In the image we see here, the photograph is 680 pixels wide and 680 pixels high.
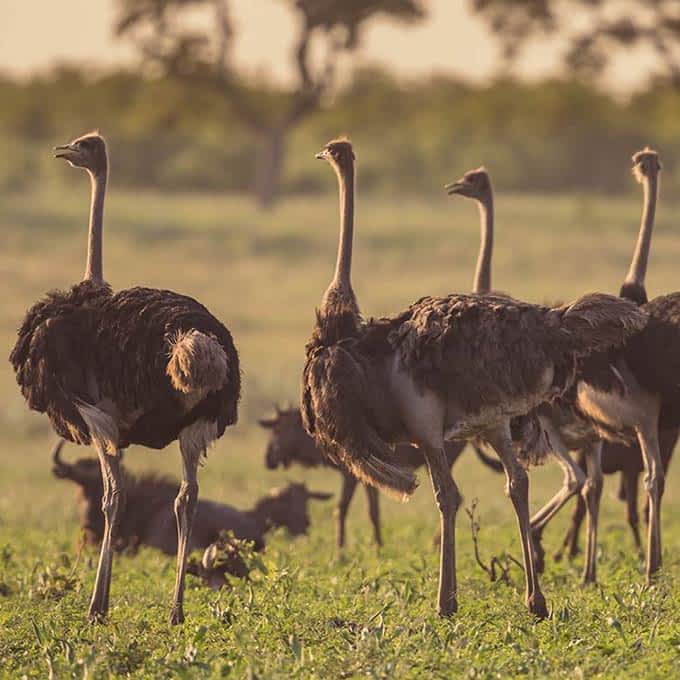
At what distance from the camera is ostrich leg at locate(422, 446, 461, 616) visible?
8258 millimetres

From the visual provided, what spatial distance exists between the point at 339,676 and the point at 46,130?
55509 mm

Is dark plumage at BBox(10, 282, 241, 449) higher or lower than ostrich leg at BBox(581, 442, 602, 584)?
higher

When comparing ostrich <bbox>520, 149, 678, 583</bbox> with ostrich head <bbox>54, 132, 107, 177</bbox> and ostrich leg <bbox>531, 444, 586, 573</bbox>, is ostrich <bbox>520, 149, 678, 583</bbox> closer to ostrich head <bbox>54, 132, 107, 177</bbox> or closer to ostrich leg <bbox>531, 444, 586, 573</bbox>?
ostrich leg <bbox>531, 444, 586, 573</bbox>

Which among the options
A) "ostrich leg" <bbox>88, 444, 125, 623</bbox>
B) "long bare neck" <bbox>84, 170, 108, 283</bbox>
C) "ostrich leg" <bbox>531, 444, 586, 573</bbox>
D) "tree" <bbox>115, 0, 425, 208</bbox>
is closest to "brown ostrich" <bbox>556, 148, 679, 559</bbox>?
"ostrich leg" <bbox>531, 444, 586, 573</bbox>

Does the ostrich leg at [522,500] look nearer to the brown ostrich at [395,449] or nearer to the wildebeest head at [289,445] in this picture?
the brown ostrich at [395,449]

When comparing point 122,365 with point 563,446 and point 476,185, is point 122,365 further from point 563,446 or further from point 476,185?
point 476,185

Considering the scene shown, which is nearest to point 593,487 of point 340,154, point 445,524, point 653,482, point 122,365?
point 653,482

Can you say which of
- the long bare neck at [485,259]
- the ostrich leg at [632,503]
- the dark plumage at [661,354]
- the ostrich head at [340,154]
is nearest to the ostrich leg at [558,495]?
the dark plumage at [661,354]

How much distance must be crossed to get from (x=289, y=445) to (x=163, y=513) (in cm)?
182

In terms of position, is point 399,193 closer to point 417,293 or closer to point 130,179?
point 130,179

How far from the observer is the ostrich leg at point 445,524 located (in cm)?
826

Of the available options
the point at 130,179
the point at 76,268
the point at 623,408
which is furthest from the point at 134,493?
the point at 130,179

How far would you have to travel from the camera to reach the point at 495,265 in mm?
34781

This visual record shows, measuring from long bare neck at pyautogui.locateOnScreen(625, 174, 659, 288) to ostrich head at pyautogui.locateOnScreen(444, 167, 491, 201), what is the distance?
3.36 ft
